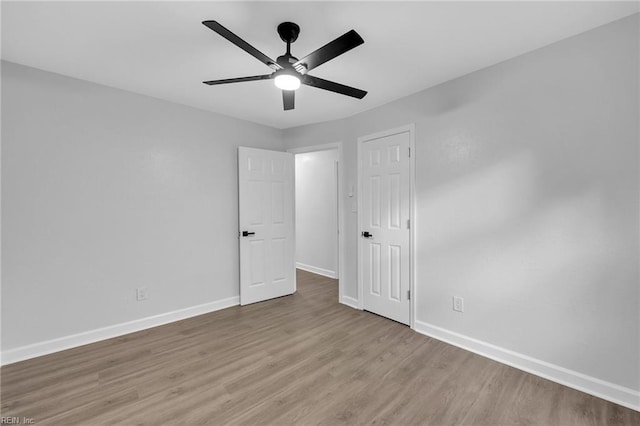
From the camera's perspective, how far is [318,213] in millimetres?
5426

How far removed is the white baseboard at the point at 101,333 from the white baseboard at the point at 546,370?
2571 mm

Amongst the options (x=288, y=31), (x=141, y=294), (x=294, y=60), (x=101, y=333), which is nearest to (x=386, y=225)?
(x=294, y=60)

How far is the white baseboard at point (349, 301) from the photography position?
140 inches

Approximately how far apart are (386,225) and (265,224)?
5.46ft

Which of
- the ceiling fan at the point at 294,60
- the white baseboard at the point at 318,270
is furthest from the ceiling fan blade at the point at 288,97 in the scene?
the white baseboard at the point at 318,270

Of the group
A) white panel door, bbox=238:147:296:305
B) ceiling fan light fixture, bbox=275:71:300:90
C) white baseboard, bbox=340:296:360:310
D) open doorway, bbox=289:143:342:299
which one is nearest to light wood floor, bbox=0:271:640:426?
white baseboard, bbox=340:296:360:310

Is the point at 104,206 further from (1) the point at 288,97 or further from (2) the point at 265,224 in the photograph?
(1) the point at 288,97

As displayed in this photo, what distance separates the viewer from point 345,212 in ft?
12.1

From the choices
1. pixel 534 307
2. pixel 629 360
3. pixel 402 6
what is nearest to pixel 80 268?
pixel 402 6

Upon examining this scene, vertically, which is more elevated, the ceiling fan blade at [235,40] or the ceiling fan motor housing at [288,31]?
the ceiling fan motor housing at [288,31]

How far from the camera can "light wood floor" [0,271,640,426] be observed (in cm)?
173

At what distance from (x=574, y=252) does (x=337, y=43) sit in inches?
83.5

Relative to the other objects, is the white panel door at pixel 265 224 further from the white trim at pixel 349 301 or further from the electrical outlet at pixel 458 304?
the electrical outlet at pixel 458 304

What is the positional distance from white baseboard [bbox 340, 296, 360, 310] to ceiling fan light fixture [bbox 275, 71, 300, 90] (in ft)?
8.78
